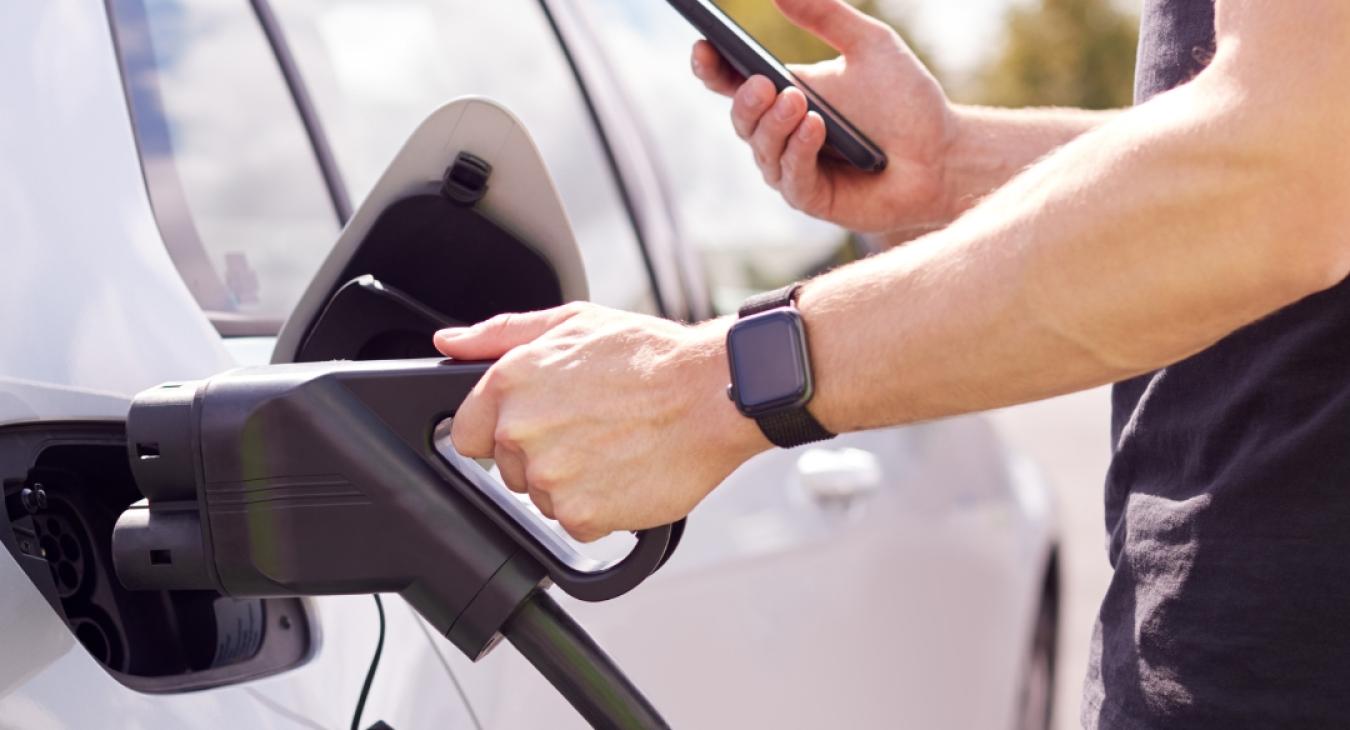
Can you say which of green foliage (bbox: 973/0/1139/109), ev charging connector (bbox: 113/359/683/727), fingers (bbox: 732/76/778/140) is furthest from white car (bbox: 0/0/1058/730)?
green foliage (bbox: 973/0/1139/109)

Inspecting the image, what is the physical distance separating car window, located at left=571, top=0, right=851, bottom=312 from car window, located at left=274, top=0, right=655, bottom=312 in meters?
0.19

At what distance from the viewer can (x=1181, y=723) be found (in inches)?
56.8

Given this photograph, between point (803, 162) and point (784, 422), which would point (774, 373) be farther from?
point (803, 162)

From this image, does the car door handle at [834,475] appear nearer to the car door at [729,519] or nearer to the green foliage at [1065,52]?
the car door at [729,519]

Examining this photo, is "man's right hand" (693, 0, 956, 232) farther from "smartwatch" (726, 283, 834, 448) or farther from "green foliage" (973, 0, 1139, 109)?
"green foliage" (973, 0, 1139, 109)

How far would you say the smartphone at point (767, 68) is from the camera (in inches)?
68.3

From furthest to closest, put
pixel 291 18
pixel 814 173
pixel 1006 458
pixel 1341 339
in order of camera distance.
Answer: pixel 1006 458 < pixel 291 18 < pixel 814 173 < pixel 1341 339

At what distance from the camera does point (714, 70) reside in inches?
74.3

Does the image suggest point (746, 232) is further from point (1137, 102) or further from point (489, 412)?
point (489, 412)

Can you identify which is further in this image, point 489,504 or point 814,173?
point 814,173

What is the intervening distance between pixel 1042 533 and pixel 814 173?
2.16 m

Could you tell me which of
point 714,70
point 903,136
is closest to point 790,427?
point 714,70

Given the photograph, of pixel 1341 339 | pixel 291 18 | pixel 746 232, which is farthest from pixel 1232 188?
pixel 746 232

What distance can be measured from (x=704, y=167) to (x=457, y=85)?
68 cm
